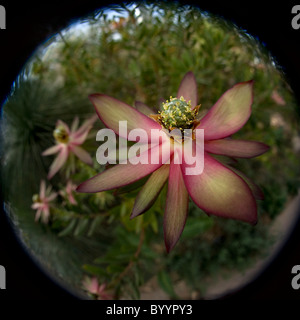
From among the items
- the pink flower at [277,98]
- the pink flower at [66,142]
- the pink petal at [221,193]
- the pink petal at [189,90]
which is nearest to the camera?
the pink petal at [221,193]

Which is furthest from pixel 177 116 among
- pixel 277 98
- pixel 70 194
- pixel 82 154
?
pixel 277 98

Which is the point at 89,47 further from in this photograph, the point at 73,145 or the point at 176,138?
the point at 176,138

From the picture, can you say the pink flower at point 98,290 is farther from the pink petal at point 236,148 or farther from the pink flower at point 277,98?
the pink flower at point 277,98

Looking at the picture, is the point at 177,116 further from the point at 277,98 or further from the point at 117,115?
the point at 277,98

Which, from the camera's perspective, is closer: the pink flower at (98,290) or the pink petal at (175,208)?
the pink petal at (175,208)

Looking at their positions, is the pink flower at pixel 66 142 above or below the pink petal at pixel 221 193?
above

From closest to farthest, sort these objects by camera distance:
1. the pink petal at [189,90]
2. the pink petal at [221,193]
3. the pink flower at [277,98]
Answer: the pink petal at [221,193] < the pink petal at [189,90] < the pink flower at [277,98]

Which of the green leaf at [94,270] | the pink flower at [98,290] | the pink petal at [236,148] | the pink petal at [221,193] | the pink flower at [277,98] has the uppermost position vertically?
the pink flower at [277,98]

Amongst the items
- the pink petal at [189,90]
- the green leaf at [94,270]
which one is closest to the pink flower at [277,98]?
the pink petal at [189,90]
